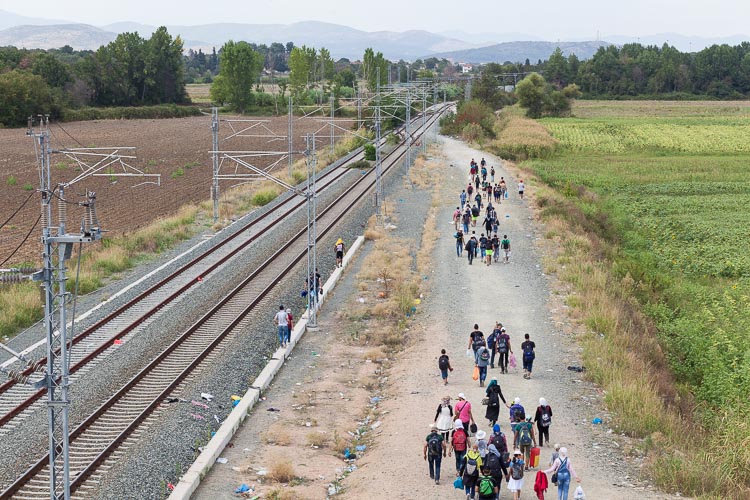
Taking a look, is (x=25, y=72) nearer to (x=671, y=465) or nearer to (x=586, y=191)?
(x=586, y=191)

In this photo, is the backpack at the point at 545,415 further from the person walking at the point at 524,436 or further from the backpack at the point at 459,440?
the backpack at the point at 459,440

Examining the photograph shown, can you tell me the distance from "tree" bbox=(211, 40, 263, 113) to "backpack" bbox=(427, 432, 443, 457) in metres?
120

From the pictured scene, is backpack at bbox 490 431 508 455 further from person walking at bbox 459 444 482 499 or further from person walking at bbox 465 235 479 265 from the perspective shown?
person walking at bbox 465 235 479 265

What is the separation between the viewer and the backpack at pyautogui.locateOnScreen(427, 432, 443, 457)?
15.9 metres

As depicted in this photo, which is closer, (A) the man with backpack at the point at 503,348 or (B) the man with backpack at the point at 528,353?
(B) the man with backpack at the point at 528,353

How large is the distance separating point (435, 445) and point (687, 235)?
31.4 m

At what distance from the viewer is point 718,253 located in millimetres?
39125

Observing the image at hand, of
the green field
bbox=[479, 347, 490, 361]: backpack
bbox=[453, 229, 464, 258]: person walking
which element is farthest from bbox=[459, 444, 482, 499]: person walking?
bbox=[453, 229, 464, 258]: person walking

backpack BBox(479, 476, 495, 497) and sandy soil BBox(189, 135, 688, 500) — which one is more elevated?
backpack BBox(479, 476, 495, 497)

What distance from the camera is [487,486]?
47.3 feet

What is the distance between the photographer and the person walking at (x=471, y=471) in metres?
14.9

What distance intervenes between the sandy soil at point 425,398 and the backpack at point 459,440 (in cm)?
72

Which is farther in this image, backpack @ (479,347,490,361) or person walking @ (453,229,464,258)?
person walking @ (453,229,464,258)

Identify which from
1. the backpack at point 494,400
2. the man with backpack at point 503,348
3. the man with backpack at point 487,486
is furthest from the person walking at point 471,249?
the man with backpack at point 487,486
